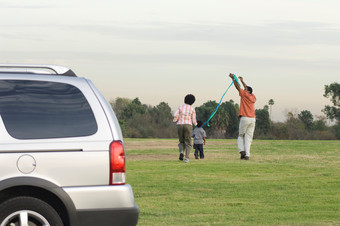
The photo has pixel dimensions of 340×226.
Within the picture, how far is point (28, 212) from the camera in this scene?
673cm

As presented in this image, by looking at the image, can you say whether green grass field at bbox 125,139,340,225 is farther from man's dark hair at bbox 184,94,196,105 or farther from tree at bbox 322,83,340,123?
tree at bbox 322,83,340,123

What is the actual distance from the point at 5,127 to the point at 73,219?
3.31 feet

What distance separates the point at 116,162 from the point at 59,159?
499 millimetres

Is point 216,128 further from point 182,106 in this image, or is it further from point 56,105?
point 56,105

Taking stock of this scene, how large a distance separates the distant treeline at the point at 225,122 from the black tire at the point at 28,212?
5193cm

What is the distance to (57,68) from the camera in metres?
7.29

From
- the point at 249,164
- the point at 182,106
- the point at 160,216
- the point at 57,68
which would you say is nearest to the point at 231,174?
the point at 249,164

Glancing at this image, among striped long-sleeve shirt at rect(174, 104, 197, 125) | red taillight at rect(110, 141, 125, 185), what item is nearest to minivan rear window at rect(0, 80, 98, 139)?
red taillight at rect(110, 141, 125, 185)

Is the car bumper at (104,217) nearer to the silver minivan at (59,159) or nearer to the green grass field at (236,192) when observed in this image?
the silver minivan at (59,159)

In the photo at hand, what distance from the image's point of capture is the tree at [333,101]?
3022 inches

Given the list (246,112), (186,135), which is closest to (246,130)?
(246,112)

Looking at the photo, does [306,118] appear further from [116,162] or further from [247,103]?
[116,162]

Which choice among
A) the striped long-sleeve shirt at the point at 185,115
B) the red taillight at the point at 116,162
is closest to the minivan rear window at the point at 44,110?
the red taillight at the point at 116,162

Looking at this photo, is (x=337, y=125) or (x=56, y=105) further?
(x=337, y=125)
